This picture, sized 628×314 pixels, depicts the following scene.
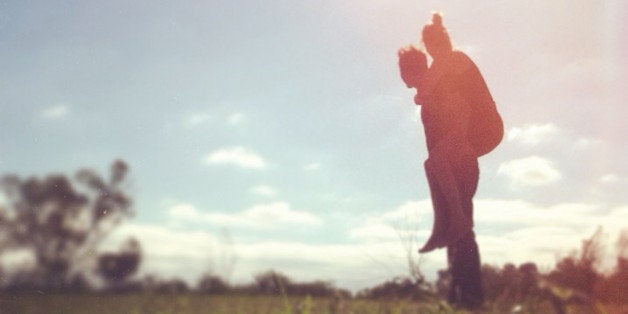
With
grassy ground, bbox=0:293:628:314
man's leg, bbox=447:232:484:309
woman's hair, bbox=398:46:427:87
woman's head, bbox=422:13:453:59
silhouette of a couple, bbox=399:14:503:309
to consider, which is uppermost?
woman's head, bbox=422:13:453:59

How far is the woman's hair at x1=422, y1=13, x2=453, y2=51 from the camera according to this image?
613 cm

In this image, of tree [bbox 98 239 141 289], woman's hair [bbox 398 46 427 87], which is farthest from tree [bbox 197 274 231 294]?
woman's hair [bbox 398 46 427 87]

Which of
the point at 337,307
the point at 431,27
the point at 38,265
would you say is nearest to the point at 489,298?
the point at 337,307

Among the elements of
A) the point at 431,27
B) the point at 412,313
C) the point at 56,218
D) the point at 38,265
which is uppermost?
the point at 431,27

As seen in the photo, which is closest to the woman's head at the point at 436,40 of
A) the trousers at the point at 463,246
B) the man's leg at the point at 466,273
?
the trousers at the point at 463,246

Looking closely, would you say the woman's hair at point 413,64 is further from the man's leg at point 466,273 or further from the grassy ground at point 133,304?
the grassy ground at point 133,304

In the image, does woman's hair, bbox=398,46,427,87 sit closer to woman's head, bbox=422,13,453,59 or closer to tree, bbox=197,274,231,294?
woman's head, bbox=422,13,453,59

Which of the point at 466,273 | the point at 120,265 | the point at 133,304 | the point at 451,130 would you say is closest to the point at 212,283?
the point at 120,265

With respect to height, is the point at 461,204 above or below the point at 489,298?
above

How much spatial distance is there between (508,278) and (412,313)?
111 centimetres

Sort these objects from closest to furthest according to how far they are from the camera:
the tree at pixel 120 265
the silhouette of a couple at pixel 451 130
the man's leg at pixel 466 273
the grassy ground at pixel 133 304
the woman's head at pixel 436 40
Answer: the tree at pixel 120 265, the grassy ground at pixel 133 304, the man's leg at pixel 466 273, the silhouette of a couple at pixel 451 130, the woman's head at pixel 436 40

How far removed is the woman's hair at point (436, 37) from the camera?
20.1ft

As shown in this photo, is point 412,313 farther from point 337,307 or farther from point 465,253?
point 465,253

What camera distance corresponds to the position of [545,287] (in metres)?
2.46
